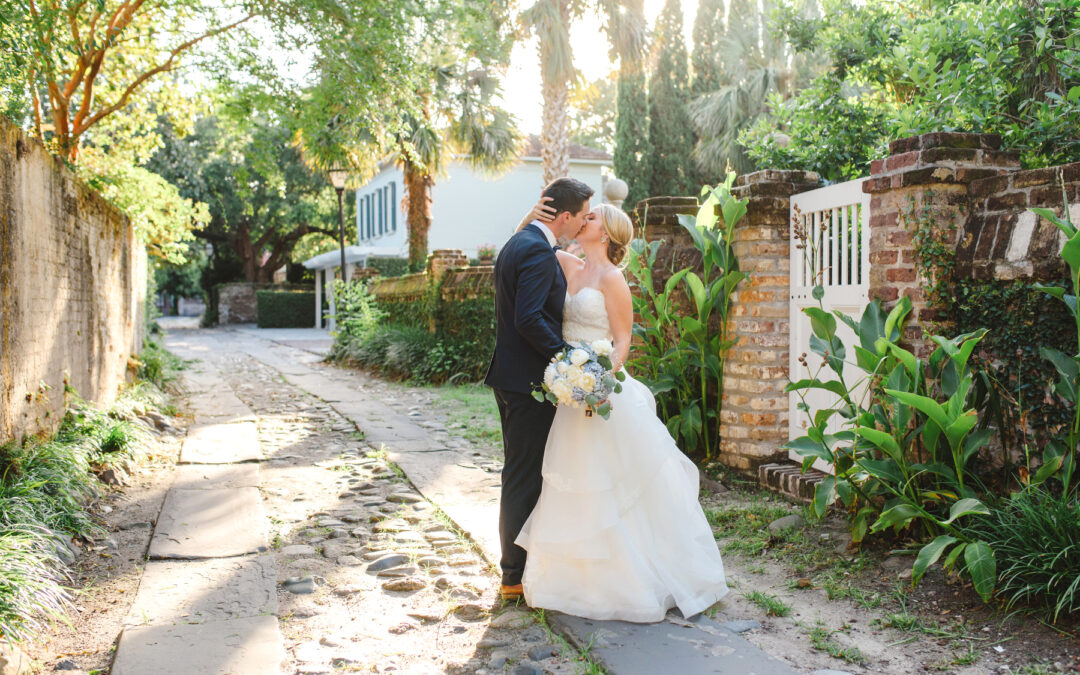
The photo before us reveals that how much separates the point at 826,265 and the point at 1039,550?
2.37 meters

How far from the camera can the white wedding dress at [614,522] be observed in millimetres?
3529

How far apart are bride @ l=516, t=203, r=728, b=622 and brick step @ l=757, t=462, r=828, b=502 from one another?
1.39 metres

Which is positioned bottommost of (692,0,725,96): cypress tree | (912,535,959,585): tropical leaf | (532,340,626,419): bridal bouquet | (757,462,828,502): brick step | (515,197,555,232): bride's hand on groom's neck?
(757,462,828,502): brick step

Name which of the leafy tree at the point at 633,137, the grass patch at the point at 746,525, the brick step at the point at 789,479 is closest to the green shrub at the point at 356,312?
the brick step at the point at 789,479

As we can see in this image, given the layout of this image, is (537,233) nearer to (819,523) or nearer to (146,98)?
(819,523)

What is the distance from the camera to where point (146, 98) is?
1067 centimetres

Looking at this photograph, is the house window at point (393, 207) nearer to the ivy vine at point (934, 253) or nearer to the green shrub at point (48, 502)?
the green shrub at point (48, 502)

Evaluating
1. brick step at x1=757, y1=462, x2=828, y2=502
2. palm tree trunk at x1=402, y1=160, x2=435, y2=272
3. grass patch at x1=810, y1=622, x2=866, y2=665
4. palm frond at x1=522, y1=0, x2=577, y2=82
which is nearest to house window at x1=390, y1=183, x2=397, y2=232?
palm tree trunk at x1=402, y1=160, x2=435, y2=272

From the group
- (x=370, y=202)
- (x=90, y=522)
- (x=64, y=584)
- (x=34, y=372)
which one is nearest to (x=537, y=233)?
(x=64, y=584)

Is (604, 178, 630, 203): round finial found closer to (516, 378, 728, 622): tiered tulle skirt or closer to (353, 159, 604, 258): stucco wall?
(516, 378, 728, 622): tiered tulle skirt

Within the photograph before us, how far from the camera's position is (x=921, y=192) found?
4234mm

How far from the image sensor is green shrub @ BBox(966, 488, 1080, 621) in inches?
121

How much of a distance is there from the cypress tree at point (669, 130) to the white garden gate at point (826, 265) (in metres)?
24.0

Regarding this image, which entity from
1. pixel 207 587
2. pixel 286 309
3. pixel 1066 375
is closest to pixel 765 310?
pixel 1066 375
